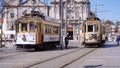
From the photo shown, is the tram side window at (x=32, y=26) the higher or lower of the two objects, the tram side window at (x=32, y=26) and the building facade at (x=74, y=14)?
the lower

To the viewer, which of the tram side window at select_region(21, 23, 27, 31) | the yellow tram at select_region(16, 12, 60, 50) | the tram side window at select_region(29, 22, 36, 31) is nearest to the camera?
the yellow tram at select_region(16, 12, 60, 50)

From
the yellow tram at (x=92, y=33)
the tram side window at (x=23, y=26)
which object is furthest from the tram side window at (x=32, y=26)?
the yellow tram at (x=92, y=33)

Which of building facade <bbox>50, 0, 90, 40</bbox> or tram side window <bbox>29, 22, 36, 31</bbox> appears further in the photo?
building facade <bbox>50, 0, 90, 40</bbox>

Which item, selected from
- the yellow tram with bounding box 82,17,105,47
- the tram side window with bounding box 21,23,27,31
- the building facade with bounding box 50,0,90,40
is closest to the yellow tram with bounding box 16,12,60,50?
the tram side window with bounding box 21,23,27,31

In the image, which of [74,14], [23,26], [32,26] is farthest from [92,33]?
[74,14]

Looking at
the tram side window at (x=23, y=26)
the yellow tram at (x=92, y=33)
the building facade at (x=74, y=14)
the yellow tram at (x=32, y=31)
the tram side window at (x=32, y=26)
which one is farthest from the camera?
the building facade at (x=74, y=14)

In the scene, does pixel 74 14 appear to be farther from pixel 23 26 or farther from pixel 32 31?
pixel 32 31

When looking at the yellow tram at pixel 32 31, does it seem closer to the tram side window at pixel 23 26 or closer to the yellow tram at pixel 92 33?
the tram side window at pixel 23 26

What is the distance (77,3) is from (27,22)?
76.5 meters

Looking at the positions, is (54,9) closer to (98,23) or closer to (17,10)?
(17,10)

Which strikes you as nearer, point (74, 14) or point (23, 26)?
point (23, 26)

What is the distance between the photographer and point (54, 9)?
4562 inches

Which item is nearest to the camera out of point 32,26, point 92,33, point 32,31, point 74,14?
point 32,31

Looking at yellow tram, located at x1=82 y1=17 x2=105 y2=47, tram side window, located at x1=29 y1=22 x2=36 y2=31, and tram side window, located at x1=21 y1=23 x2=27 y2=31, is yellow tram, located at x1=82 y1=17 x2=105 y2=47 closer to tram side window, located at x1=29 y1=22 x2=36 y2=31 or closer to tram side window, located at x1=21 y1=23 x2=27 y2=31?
tram side window, located at x1=29 y1=22 x2=36 y2=31
